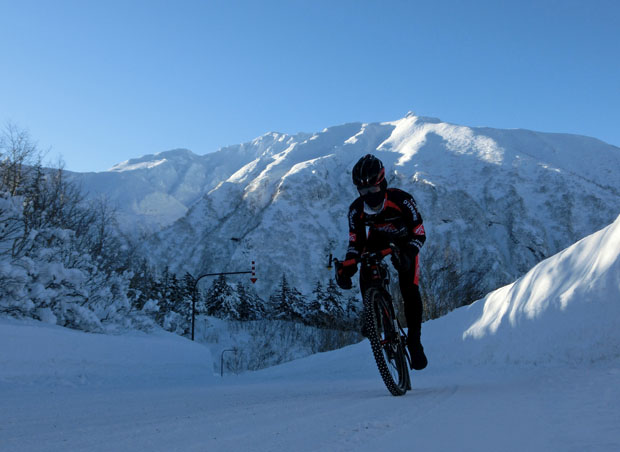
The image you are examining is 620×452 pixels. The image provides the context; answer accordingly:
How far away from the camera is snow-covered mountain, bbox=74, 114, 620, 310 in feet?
326

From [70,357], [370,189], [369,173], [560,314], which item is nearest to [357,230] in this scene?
[370,189]

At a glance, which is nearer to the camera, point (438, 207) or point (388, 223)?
point (388, 223)

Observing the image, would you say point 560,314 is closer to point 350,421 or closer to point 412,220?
point 412,220

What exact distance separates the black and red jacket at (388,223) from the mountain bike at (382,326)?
24 centimetres

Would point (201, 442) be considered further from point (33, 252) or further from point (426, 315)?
point (426, 315)

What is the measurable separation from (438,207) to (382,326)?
106138mm

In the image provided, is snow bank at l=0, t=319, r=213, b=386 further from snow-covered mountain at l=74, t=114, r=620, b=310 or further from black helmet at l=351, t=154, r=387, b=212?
snow-covered mountain at l=74, t=114, r=620, b=310

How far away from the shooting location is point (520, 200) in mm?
108250

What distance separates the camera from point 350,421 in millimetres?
2686

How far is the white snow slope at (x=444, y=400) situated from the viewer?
215 centimetres

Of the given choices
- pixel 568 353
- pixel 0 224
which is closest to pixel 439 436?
pixel 568 353

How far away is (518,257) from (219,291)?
6683 centimetres

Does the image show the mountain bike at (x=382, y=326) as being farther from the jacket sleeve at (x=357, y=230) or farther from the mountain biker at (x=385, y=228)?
the jacket sleeve at (x=357, y=230)

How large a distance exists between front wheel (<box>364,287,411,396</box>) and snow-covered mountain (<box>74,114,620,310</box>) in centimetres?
8111
